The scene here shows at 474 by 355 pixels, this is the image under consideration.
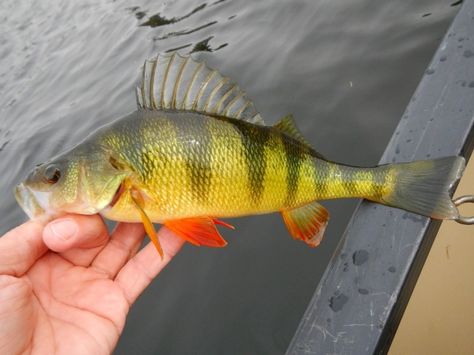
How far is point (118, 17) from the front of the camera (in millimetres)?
9508

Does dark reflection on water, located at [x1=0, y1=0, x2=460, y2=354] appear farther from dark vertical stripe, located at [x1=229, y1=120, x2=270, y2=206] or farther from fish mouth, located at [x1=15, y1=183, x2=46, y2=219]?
fish mouth, located at [x1=15, y1=183, x2=46, y2=219]

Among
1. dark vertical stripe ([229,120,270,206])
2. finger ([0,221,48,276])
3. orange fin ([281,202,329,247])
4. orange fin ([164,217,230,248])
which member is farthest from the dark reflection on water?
finger ([0,221,48,276])

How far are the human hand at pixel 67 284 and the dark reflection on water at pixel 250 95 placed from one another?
89 cm

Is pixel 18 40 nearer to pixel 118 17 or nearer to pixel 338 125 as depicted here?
pixel 118 17

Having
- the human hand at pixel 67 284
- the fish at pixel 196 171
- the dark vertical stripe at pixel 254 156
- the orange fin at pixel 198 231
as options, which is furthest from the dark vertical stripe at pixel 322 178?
the human hand at pixel 67 284

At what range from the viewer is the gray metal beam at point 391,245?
165 cm

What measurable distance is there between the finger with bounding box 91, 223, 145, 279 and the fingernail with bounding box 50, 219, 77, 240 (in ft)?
1.21

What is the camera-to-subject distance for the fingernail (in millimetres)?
1851

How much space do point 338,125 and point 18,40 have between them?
35.4ft

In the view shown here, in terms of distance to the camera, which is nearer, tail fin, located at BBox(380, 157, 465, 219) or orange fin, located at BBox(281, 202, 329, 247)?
tail fin, located at BBox(380, 157, 465, 219)

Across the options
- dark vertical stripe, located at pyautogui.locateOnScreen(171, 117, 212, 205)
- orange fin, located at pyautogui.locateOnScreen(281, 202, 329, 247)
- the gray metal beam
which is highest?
dark vertical stripe, located at pyautogui.locateOnScreen(171, 117, 212, 205)

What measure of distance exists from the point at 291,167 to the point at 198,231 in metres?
0.55

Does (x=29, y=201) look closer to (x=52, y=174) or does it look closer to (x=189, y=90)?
(x=52, y=174)

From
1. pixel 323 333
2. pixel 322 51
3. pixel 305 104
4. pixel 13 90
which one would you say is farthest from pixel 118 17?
pixel 323 333
